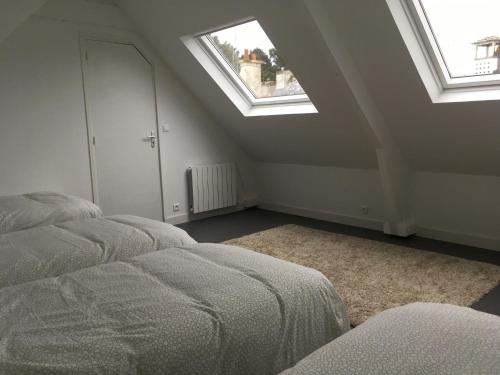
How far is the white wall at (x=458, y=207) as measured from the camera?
3613 millimetres

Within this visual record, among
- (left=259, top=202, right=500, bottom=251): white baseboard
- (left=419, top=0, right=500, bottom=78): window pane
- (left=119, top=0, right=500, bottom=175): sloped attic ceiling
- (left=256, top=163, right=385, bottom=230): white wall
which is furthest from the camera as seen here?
(left=256, top=163, right=385, bottom=230): white wall

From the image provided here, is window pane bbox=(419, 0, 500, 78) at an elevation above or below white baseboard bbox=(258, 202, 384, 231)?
above

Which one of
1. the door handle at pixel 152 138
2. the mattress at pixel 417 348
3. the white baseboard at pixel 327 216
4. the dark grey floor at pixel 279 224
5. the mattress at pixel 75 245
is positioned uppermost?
the door handle at pixel 152 138

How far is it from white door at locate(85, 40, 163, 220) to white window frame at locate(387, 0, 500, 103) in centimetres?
273

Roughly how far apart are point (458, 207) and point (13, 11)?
3905mm

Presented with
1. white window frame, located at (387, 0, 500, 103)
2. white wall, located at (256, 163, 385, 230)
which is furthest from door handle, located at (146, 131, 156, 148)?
white window frame, located at (387, 0, 500, 103)

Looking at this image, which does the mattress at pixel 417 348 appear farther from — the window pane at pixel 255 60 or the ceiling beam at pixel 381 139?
the window pane at pixel 255 60

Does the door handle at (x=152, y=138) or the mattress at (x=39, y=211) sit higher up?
the door handle at (x=152, y=138)

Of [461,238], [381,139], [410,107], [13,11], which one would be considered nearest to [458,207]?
[461,238]

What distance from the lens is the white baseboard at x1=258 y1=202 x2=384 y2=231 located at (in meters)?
4.43

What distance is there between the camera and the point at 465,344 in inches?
39.0

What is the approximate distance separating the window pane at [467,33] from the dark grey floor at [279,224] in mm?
1514

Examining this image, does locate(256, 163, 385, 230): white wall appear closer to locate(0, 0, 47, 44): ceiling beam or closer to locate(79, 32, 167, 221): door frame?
locate(79, 32, 167, 221): door frame

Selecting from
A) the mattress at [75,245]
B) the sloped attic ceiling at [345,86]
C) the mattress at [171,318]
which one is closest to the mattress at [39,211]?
the mattress at [75,245]
